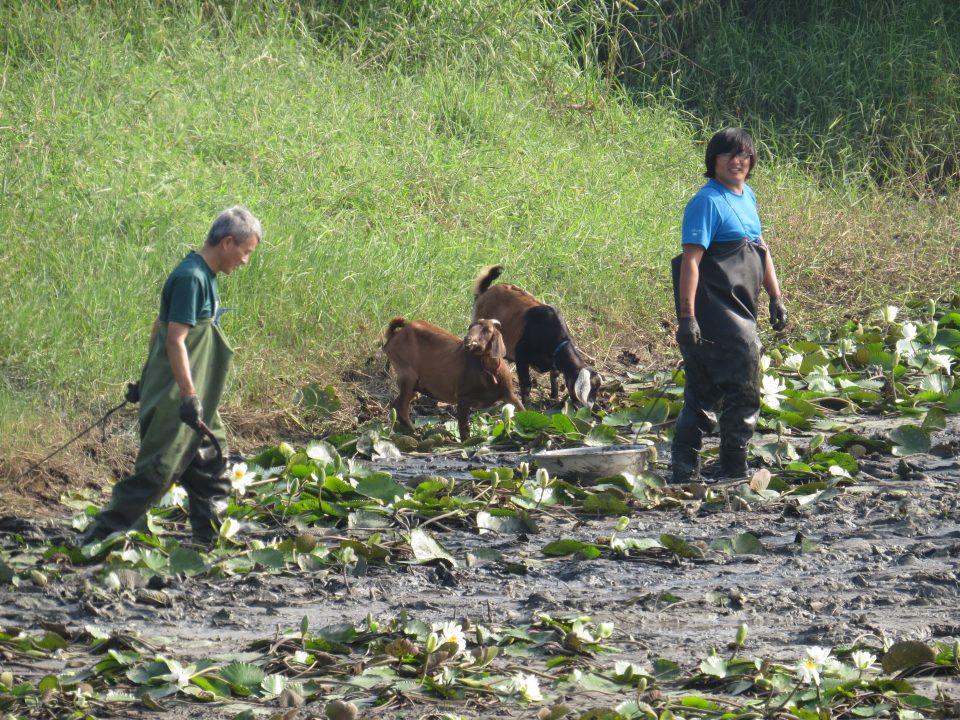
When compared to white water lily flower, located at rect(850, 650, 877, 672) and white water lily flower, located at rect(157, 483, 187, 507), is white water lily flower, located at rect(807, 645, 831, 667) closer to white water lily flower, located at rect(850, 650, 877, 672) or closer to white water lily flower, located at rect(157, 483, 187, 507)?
white water lily flower, located at rect(850, 650, 877, 672)

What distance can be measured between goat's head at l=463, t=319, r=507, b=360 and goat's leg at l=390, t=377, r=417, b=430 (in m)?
0.53

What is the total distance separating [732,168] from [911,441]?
188 centimetres

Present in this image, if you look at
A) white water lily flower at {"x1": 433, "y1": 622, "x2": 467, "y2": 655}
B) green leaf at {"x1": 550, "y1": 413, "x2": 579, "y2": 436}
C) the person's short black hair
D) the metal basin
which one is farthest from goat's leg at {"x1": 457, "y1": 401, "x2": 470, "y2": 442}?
white water lily flower at {"x1": 433, "y1": 622, "x2": 467, "y2": 655}

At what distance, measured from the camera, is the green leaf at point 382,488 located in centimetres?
626

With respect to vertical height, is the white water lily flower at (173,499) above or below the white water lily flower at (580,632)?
below

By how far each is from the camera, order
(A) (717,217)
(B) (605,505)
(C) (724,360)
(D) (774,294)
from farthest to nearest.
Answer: (D) (774,294) < (C) (724,360) < (A) (717,217) < (B) (605,505)

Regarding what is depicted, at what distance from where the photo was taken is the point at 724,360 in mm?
6562

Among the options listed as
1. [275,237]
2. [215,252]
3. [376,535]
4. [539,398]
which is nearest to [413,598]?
[376,535]

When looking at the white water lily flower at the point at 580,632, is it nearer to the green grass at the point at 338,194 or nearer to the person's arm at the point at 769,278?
the person's arm at the point at 769,278

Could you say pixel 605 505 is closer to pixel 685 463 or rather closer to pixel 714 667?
pixel 685 463

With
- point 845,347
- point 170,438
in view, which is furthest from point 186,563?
point 845,347

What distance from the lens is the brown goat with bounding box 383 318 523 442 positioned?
7.77 meters

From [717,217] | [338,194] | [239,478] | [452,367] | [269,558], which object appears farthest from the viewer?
[338,194]

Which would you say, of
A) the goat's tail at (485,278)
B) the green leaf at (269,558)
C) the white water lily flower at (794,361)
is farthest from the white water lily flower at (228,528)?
the white water lily flower at (794,361)
